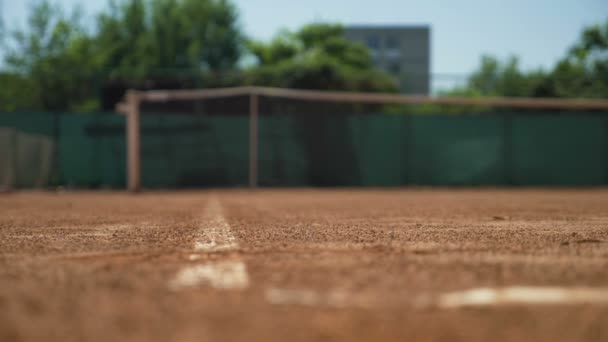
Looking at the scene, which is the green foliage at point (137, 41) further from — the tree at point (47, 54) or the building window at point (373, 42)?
the building window at point (373, 42)

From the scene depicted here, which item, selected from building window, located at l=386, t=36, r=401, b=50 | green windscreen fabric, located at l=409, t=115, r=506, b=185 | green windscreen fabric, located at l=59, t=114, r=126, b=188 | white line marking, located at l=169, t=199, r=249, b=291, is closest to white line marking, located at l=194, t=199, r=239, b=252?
white line marking, located at l=169, t=199, r=249, b=291

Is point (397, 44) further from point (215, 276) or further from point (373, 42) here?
point (215, 276)

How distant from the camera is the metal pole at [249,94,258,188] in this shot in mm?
12453

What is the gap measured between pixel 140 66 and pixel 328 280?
29.1m

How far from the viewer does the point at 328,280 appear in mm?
1739

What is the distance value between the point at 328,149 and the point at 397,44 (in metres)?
45.2

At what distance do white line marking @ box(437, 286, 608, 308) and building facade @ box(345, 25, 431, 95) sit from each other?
55044mm

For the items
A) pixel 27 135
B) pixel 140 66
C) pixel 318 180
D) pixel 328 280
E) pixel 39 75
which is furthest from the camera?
pixel 140 66

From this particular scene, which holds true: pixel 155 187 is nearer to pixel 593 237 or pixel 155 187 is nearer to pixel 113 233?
pixel 113 233

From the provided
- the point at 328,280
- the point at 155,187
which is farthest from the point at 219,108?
the point at 328,280

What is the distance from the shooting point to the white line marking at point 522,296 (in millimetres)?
1454

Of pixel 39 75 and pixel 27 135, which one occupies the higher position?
pixel 39 75

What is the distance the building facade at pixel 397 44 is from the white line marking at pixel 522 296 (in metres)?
55.0

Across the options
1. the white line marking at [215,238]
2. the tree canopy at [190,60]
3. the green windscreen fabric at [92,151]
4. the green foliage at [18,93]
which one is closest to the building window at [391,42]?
the tree canopy at [190,60]
